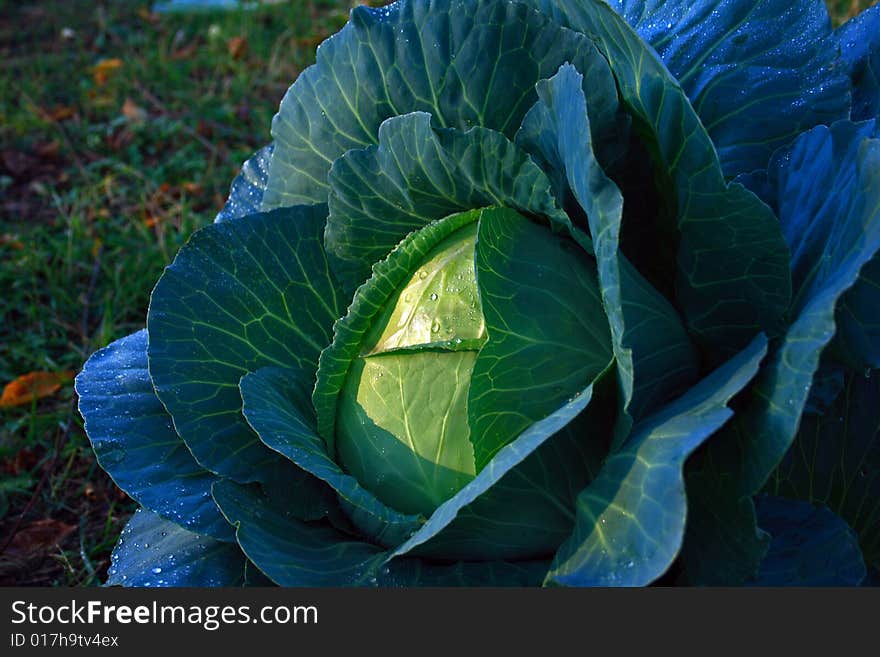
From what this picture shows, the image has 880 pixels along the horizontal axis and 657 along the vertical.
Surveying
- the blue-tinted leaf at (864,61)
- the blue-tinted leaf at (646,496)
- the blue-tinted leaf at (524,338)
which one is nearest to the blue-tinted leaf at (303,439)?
the blue-tinted leaf at (524,338)

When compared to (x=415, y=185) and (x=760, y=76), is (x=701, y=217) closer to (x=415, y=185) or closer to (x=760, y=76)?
(x=760, y=76)

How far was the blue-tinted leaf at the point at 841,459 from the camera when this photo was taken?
172 cm

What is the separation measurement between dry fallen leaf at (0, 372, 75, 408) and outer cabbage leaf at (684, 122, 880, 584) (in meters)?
2.08

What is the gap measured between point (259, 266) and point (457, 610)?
0.84m

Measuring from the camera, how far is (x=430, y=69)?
70.8 inches

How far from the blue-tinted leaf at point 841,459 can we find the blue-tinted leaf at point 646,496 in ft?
1.19

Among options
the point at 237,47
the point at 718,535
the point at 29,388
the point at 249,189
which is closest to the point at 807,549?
the point at 718,535

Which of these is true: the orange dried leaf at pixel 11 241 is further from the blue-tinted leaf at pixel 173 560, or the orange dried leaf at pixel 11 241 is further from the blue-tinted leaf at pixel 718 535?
the blue-tinted leaf at pixel 718 535

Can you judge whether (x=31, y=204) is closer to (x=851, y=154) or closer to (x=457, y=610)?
(x=457, y=610)

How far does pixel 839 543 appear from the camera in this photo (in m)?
1.50

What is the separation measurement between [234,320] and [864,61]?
1.35 metres

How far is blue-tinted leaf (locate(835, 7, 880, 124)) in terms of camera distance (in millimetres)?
1836

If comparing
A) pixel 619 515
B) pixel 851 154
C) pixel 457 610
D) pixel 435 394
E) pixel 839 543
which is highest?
pixel 851 154

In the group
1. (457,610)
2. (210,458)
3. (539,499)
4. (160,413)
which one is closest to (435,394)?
(539,499)
